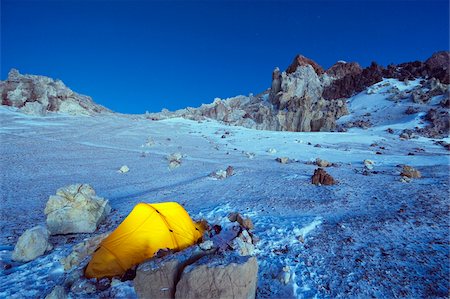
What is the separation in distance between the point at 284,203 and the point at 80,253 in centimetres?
615

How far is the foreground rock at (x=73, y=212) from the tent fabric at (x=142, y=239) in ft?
6.79

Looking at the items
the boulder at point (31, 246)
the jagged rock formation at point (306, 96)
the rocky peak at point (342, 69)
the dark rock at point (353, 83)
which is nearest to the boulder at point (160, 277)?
the boulder at point (31, 246)

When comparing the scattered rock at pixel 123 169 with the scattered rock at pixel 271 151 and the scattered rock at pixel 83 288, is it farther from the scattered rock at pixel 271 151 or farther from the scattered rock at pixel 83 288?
the scattered rock at pixel 271 151

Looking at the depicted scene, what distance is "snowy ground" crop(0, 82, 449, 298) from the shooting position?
513 centimetres

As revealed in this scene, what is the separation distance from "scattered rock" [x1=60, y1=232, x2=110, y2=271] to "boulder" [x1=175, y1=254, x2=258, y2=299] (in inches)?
109

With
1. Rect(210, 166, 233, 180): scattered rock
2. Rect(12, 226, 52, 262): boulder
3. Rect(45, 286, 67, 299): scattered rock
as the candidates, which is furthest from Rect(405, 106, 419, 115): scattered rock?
Rect(45, 286, 67, 299): scattered rock

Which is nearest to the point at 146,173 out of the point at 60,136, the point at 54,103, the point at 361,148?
the point at 60,136

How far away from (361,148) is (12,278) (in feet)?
72.7

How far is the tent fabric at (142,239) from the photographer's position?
5.09 metres

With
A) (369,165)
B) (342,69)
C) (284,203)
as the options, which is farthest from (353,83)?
(284,203)

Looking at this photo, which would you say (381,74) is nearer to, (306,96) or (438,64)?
(438,64)

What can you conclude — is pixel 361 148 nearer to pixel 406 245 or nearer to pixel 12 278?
pixel 406 245

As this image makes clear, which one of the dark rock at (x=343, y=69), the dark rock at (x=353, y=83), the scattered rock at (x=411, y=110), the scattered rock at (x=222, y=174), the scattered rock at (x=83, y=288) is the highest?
the dark rock at (x=343, y=69)

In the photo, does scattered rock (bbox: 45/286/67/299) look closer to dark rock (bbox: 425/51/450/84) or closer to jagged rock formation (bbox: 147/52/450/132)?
jagged rock formation (bbox: 147/52/450/132)
